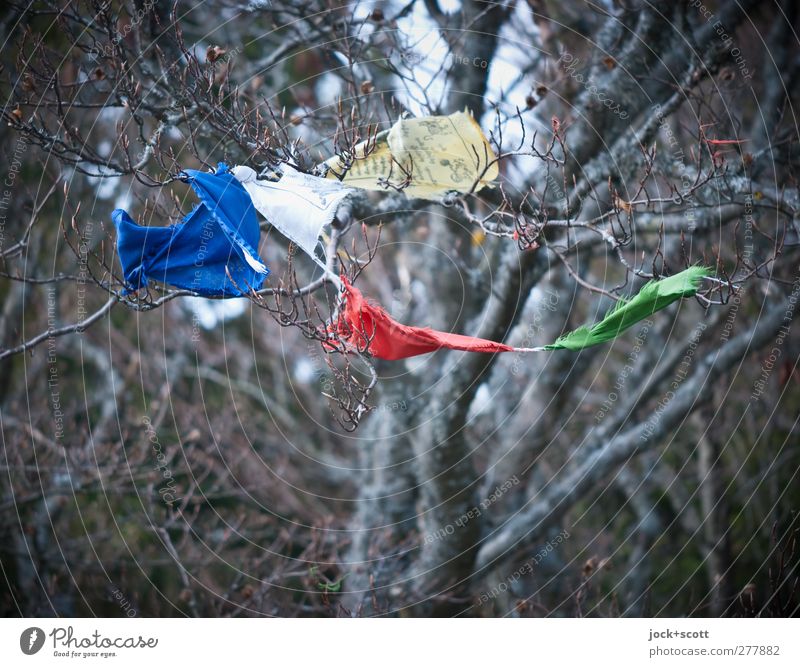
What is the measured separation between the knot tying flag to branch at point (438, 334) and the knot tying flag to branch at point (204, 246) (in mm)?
570

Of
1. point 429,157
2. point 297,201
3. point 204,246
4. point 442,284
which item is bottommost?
point 204,246

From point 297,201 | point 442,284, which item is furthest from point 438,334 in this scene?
point 442,284

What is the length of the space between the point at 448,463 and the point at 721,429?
447 centimetres

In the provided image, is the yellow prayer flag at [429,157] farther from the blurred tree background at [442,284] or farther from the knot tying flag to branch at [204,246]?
the knot tying flag to branch at [204,246]

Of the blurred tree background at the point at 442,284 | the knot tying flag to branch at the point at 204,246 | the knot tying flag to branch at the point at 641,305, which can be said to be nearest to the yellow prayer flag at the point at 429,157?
the blurred tree background at the point at 442,284

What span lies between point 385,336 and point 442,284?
445 cm

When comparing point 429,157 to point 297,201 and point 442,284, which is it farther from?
point 442,284

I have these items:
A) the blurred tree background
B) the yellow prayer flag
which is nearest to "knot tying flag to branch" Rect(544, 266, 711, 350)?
the blurred tree background

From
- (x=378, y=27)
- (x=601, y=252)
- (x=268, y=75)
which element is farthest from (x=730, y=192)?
(x=268, y=75)

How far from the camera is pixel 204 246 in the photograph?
4355mm

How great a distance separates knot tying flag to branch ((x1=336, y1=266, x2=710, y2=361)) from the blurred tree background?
214mm

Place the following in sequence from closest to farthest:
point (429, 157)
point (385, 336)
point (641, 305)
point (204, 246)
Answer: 1. point (641, 305)
2. point (385, 336)
3. point (204, 246)
4. point (429, 157)

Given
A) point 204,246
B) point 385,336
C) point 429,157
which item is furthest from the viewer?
point 429,157
